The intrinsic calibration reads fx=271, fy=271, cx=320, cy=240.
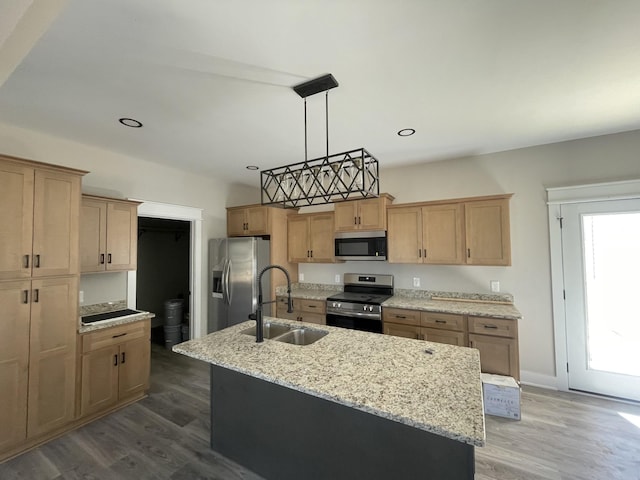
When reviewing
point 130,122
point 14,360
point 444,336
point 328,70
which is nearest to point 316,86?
point 328,70

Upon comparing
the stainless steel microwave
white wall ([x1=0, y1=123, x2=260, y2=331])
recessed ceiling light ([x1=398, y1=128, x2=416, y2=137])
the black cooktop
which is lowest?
the black cooktop

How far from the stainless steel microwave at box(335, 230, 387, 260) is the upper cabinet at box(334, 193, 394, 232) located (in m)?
0.10

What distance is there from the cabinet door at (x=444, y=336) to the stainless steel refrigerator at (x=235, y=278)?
2199 millimetres

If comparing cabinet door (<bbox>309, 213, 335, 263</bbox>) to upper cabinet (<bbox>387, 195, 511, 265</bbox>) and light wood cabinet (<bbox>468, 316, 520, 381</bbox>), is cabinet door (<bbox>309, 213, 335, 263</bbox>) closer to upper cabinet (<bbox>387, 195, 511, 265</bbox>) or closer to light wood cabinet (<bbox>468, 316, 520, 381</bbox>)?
upper cabinet (<bbox>387, 195, 511, 265</bbox>)

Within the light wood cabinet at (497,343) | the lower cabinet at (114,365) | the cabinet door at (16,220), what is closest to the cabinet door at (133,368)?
the lower cabinet at (114,365)

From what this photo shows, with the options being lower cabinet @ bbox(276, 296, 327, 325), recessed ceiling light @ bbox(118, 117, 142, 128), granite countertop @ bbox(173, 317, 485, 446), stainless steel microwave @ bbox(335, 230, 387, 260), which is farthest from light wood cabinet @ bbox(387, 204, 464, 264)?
recessed ceiling light @ bbox(118, 117, 142, 128)

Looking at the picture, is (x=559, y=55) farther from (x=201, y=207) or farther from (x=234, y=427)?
(x=201, y=207)

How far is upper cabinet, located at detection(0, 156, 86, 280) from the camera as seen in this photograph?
2018 mm

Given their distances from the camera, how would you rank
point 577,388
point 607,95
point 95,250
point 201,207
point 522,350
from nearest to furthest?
point 607,95 < point 95,250 < point 577,388 < point 522,350 < point 201,207

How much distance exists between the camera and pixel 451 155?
11.2 ft

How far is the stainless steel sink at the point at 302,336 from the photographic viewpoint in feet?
7.16

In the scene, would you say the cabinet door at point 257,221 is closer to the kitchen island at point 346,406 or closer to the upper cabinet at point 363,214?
the upper cabinet at point 363,214

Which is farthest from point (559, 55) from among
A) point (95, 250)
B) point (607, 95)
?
point (95, 250)

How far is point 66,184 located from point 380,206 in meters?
3.25
